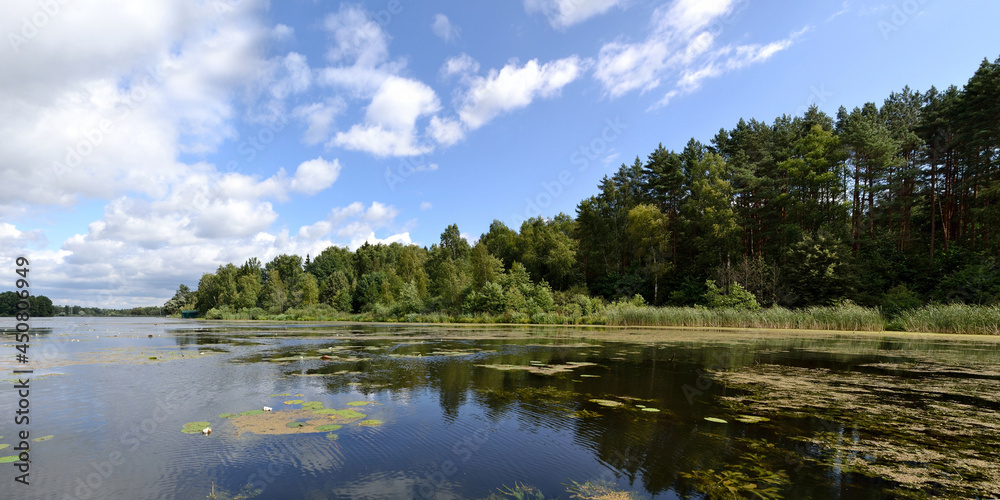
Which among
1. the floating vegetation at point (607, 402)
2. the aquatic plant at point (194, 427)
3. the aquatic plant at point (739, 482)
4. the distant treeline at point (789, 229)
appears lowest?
the floating vegetation at point (607, 402)

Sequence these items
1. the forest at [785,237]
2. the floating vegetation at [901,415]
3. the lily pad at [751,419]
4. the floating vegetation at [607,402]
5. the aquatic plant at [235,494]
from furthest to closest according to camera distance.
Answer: the forest at [785,237] < the floating vegetation at [607,402] < the lily pad at [751,419] < the floating vegetation at [901,415] < the aquatic plant at [235,494]

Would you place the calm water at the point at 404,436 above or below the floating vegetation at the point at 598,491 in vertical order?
below

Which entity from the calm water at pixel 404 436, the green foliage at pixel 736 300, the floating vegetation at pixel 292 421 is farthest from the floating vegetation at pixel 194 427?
the green foliage at pixel 736 300

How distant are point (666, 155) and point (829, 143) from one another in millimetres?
17411

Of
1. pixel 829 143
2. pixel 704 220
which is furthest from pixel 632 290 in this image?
→ pixel 829 143

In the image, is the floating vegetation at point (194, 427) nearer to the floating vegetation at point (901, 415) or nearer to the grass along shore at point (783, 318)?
the floating vegetation at point (901, 415)

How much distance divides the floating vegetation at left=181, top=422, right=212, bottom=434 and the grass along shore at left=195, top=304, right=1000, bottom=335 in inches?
1189

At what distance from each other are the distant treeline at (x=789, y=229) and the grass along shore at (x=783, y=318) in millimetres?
891

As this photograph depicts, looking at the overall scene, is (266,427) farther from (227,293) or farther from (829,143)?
(227,293)

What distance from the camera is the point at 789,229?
1437 inches

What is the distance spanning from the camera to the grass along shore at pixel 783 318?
860 inches

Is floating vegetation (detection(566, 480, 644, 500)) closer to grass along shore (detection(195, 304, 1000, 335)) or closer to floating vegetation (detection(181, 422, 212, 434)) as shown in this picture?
floating vegetation (detection(181, 422, 212, 434))

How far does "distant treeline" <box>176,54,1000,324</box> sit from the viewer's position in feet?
102

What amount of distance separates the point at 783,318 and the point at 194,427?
3264cm
